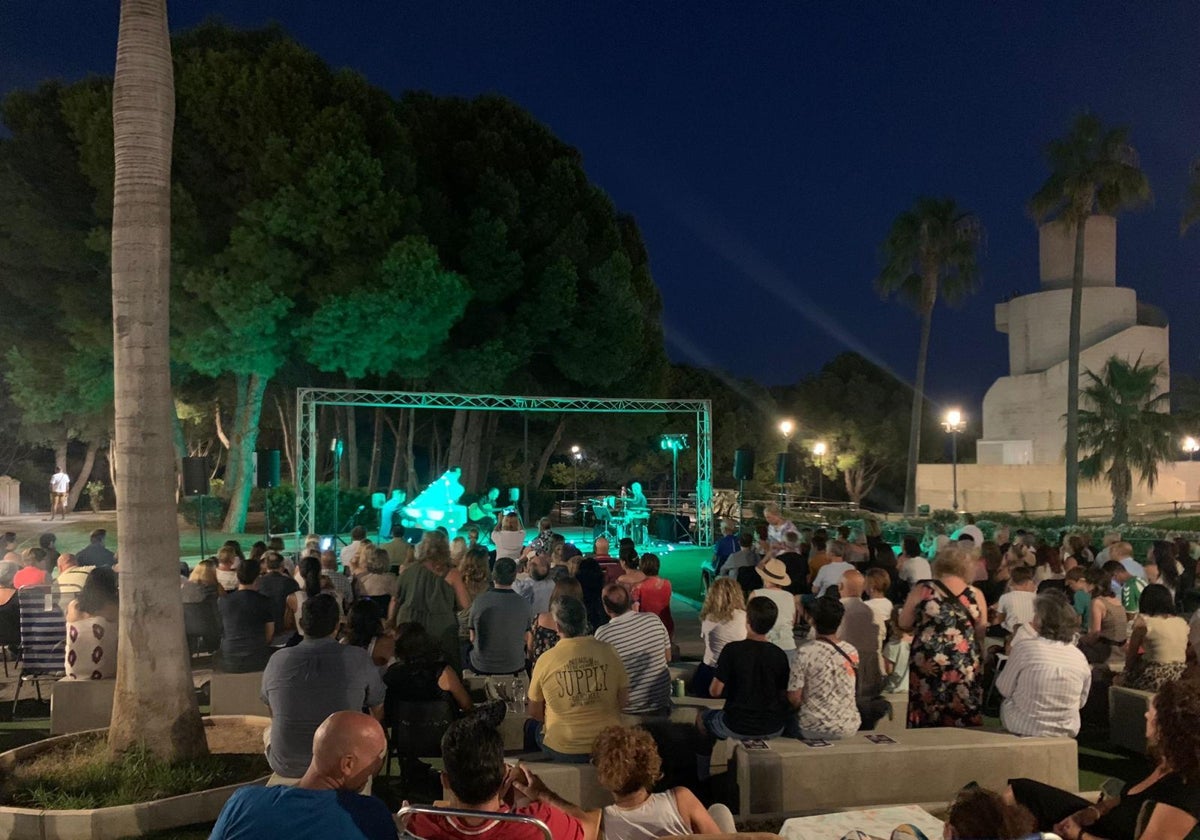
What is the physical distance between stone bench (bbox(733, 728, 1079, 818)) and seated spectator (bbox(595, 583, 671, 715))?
24.4 inches

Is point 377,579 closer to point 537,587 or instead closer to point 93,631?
point 537,587

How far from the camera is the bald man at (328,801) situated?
245 cm

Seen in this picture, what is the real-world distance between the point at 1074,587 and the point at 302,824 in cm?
675

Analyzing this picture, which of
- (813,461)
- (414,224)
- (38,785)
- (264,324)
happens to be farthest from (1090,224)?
(38,785)

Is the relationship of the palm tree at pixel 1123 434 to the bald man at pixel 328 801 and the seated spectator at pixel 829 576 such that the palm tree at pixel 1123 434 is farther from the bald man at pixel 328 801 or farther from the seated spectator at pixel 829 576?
the bald man at pixel 328 801

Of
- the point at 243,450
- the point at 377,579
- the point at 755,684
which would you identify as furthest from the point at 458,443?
the point at 755,684

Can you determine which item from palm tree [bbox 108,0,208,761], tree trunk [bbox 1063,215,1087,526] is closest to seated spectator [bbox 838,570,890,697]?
palm tree [bbox 108,0,208,761]

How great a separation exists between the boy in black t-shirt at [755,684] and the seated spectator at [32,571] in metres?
6.64

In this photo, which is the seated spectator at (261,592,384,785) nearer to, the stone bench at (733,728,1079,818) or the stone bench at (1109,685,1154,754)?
the stone bench at (733,728,1079,818)

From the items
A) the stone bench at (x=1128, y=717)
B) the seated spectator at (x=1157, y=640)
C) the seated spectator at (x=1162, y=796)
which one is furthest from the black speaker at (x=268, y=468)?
the seated spectator at (x=1162, y=796)

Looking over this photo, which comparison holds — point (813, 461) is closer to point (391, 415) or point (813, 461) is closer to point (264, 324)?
point (391, 415)

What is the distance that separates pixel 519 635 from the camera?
6.16 metres

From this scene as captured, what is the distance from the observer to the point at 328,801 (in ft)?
8.30

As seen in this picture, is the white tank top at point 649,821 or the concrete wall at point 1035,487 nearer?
the white tank top at point 649,821
